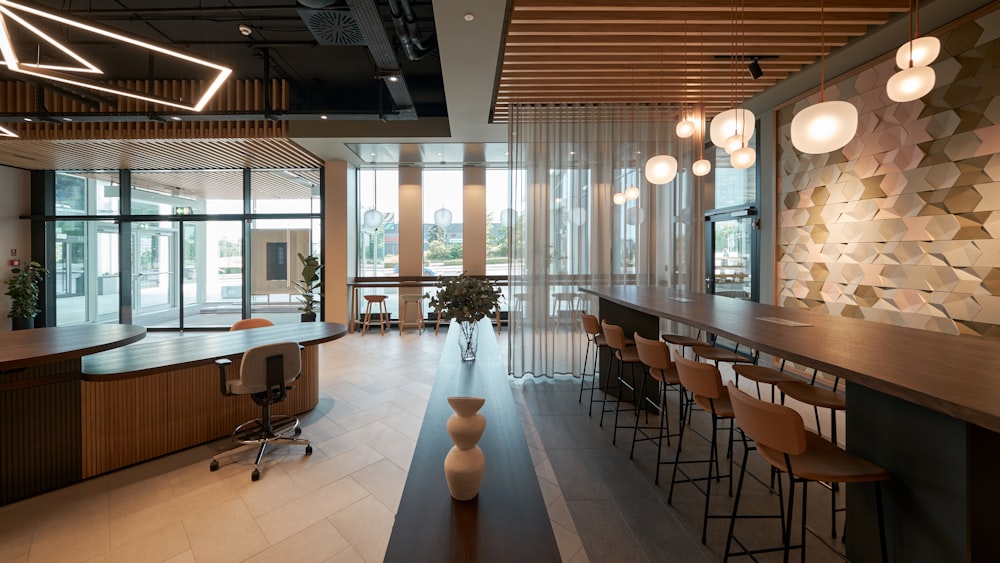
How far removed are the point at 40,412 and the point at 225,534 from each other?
5.18 feet

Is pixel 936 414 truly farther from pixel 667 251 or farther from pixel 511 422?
pixel 667 251

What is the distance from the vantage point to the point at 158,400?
2850 mm

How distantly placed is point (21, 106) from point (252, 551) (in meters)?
8.05

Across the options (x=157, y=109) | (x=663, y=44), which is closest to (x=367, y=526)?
(x=663, y=44)

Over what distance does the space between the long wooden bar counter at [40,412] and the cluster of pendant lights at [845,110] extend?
457cm

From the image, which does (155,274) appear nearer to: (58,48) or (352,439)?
(58,48)

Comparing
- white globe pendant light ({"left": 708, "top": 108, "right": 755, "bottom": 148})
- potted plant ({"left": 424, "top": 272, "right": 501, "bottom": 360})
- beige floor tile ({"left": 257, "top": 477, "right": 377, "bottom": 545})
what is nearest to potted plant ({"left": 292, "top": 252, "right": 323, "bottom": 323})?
beige floor tile ({"left": 257, "top": 477, "right": 377, "bottom": 545})

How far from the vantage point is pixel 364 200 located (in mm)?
8547

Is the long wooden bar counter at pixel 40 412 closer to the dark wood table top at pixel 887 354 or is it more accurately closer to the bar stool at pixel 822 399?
the dark wood table top at pixel 887 354

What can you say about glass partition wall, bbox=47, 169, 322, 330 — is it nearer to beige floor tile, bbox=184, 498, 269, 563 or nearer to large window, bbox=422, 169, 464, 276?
large window, bbox=422, 169, 464, 276

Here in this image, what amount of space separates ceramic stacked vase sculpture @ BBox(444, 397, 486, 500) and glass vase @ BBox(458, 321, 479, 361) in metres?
1.38

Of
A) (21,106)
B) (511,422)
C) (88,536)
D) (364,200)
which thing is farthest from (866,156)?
(21,106)

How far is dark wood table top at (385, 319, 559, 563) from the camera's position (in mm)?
980

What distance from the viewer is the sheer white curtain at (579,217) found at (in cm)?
486
